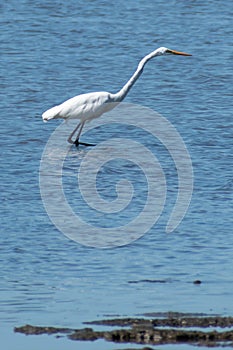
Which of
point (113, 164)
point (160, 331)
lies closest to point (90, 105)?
point (113, 164)

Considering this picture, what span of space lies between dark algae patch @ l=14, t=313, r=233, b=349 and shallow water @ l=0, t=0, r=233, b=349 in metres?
0.17

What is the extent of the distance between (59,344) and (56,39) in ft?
53.3

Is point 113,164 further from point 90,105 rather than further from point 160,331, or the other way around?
point 160,331

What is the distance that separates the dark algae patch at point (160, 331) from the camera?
6843 millimetres

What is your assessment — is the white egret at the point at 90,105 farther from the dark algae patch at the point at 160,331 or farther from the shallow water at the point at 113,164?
the dark algae patch at the point at 160,331

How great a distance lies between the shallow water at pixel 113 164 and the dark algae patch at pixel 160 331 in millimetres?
165

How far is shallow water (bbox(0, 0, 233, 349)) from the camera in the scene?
8.02 meters

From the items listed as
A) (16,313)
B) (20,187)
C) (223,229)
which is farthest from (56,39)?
(16,313)

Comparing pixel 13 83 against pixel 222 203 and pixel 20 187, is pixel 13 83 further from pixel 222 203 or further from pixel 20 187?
pixel 222 203

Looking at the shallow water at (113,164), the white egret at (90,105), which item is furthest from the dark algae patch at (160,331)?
the white egret at (90,105)

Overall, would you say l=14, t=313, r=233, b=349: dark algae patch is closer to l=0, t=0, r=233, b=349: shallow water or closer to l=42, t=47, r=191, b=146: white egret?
l=0, t=0, r=233, b=349: shallow water

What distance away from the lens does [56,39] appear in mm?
22609

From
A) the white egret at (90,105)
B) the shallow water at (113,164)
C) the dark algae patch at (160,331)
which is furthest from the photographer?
the white egret at (90,105)

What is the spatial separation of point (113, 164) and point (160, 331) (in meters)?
6.42
